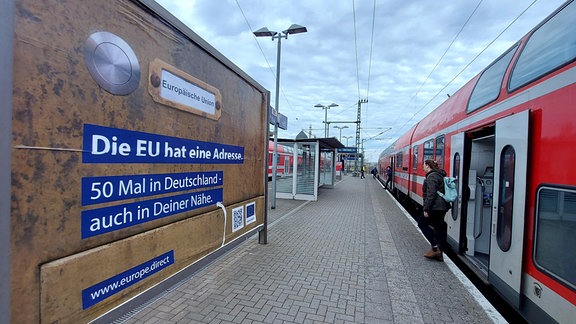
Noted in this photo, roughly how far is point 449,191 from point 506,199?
1.52m

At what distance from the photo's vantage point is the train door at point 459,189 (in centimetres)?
488

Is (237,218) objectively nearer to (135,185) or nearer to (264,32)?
(135,185)

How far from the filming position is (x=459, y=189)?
4.93 m

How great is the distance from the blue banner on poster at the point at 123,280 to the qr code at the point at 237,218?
137 cm

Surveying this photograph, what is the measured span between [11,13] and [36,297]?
1480mm

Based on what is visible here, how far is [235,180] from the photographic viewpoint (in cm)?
399

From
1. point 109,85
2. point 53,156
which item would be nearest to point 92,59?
point 109,85

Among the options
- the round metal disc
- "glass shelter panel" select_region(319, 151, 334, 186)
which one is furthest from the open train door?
"glass shelter panel" select_region(319, 151, 334, 186)

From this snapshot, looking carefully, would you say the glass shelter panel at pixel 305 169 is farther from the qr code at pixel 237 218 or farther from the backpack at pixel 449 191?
the qr code at pixel 237 218

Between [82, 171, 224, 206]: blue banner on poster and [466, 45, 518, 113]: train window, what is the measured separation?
4097mm

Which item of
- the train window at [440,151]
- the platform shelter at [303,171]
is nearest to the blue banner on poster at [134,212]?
the train window at [440,151]

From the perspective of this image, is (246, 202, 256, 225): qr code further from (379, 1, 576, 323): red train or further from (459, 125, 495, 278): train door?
(459, 125, 495, 278): train door

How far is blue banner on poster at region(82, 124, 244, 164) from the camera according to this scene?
6.15 feet

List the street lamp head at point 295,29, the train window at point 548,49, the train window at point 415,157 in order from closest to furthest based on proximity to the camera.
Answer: the train window at point 548,49, the street lamp head at point 295,29, the train window at point 415,157
